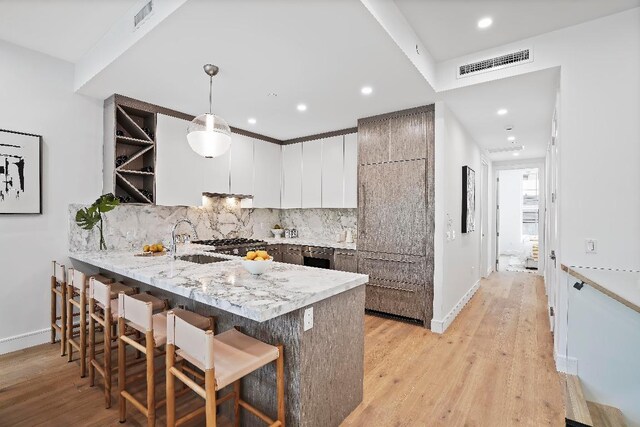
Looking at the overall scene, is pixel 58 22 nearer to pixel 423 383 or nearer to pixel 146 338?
pixel 146 338

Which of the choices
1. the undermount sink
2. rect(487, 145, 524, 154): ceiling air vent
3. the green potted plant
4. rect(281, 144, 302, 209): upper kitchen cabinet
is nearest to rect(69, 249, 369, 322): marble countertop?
the undermount sink

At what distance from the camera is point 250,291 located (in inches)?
68.3

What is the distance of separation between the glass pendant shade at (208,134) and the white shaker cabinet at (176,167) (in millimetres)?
1401

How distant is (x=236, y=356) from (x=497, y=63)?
10.7 ft

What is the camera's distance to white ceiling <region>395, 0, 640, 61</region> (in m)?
2.33

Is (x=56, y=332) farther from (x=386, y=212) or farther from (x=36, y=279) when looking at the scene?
(x=386, y=212)

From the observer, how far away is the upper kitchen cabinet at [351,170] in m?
4.53

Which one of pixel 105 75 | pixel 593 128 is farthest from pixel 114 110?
pixel 593 128

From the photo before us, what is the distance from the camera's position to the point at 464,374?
104 inches

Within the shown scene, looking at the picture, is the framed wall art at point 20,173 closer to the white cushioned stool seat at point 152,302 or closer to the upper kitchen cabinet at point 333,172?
the white cushioned stool seat at point 152,302

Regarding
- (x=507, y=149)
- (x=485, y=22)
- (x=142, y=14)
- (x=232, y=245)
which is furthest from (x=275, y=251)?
(x=507, y=149)

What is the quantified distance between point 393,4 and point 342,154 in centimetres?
250

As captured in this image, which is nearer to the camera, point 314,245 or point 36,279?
point 36,279

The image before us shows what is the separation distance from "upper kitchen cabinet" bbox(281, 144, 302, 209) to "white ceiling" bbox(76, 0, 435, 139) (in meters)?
1.12
